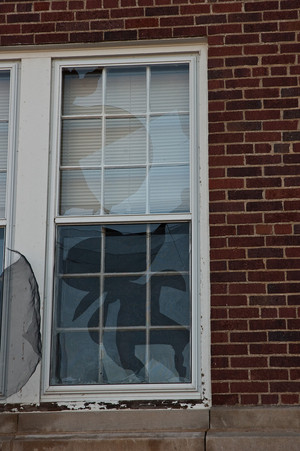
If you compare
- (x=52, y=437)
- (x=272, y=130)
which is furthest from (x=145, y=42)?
(x=52, y=437)

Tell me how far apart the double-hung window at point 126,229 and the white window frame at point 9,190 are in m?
0.33

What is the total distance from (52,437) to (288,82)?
10.5 feet

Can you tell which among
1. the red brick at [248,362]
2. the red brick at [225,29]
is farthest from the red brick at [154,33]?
the red brick at [248,362]

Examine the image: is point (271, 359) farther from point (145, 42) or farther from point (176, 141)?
point (145, 42)

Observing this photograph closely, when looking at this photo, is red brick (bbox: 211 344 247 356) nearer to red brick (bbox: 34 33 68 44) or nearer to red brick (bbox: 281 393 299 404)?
red brick (bbox: 281 393 299 404)

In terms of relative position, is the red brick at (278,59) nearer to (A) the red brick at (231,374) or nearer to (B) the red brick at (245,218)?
(B) the red brick at (245,218)

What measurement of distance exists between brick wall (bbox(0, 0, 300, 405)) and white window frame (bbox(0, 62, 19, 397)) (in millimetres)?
309

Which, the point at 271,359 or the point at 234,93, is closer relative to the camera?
the point at 271,359

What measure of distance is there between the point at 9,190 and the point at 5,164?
0.83 feet

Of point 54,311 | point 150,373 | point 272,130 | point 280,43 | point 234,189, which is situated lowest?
point 150,373

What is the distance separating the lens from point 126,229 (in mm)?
A: 7332

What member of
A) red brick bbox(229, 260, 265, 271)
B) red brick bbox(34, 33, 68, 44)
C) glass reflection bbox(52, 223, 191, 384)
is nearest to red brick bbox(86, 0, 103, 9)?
red brick bbox(34, 33, 68, 44)

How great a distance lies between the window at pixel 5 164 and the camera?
7.18 meters

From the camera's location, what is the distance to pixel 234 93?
7.46 metres
